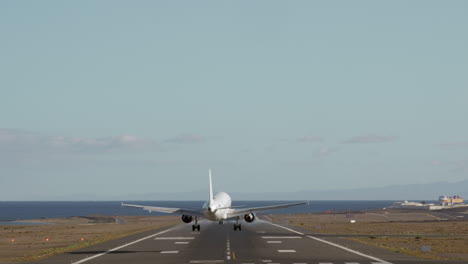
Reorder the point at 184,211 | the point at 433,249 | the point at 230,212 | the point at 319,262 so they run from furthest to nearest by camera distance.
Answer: the point at 230,212
the point at 184,211
the point at 433,249
the point at 319,262

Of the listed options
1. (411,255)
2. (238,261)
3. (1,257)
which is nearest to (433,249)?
(411,255)

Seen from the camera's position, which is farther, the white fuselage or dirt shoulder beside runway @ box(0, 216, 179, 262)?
the white fuselage

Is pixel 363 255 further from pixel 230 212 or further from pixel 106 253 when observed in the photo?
pixel 230 212

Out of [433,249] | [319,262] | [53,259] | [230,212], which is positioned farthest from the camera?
[230,212]

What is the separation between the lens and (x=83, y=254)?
52.8 meters

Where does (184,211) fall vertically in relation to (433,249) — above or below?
above

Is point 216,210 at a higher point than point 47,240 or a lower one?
higher

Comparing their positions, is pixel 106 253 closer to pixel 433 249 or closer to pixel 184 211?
pixel 184 211

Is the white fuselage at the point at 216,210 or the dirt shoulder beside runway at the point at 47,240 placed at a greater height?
the white fuselage at the point at 216,210

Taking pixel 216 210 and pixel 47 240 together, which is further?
pixel 47 240

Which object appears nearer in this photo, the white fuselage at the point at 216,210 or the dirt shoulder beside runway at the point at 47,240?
the dirt shoulder beside runway at the point at 47,240

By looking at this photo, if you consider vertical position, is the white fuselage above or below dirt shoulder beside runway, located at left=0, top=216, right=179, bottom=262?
above

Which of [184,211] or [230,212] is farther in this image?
[230,212]

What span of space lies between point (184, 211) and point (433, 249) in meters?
22.1
